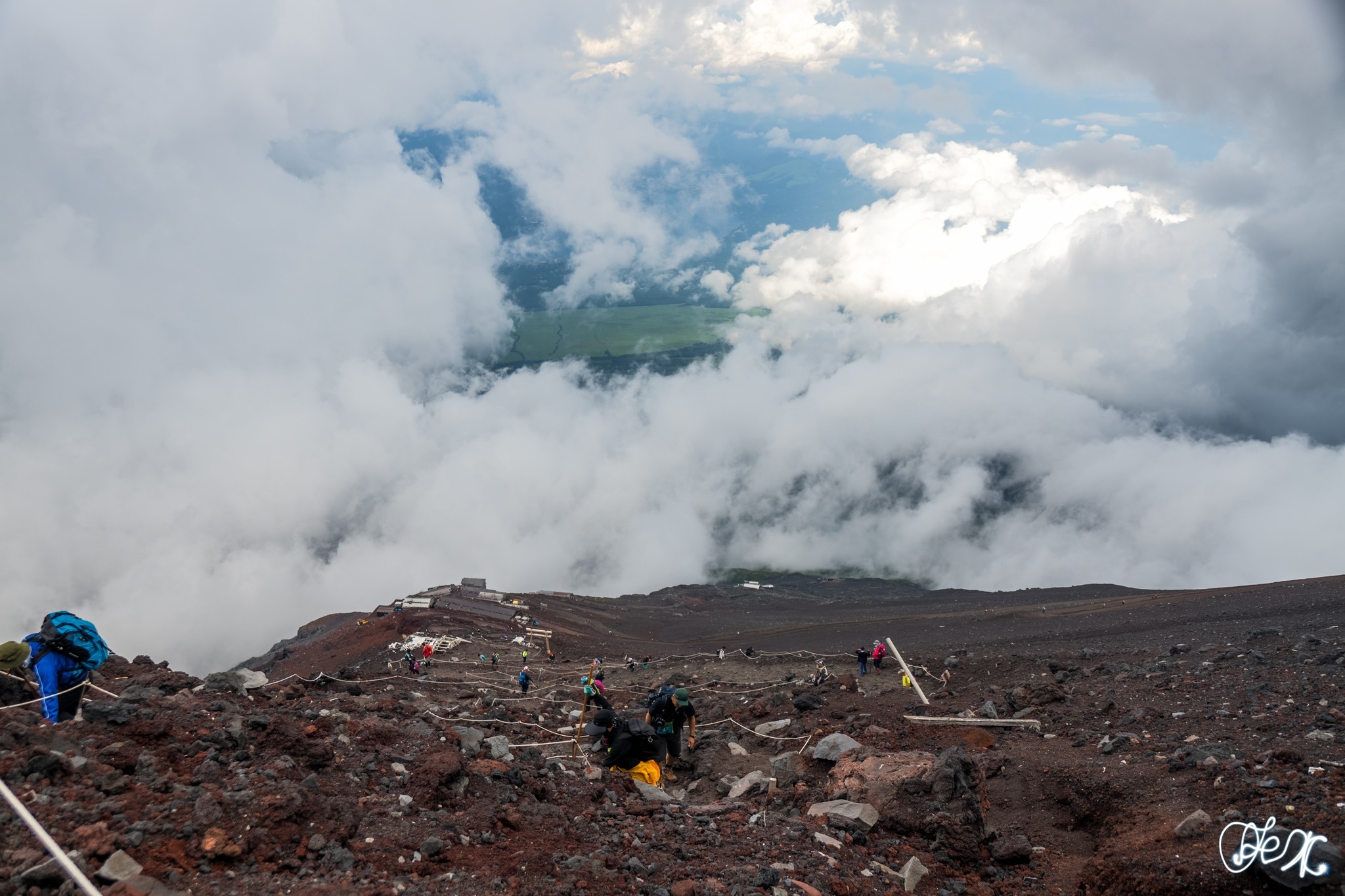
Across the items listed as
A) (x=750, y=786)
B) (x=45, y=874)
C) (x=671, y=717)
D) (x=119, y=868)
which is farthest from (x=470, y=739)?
(x=45, y=874)

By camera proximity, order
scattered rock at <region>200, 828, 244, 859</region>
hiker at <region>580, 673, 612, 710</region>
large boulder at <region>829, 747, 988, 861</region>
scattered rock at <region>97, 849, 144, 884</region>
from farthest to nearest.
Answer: hiker at <region>580, 673, 612, 710</region>
large boulder at <region>829, 747, 988, 861</region>
scattered rock at <region>200, 828, 244, 859</region>
scattered rock at <region>97, 849, 144, 884</region>

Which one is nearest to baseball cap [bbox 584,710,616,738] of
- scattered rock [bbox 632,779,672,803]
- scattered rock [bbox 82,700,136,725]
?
scattered rock [bbox 632,779,672,803]

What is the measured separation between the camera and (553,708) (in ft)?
61.0

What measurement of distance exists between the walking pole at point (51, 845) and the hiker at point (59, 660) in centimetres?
410

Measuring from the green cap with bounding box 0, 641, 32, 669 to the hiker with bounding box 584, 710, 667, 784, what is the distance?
7847 mm

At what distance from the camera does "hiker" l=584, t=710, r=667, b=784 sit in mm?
12500

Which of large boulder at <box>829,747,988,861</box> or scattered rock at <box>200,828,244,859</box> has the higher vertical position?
scattered rock at <box>200,828,244,859</box>

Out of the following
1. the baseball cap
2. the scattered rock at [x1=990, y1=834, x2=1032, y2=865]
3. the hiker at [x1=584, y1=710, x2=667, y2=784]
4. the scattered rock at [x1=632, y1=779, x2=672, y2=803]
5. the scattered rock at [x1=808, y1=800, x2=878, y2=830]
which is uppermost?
the baseball cap

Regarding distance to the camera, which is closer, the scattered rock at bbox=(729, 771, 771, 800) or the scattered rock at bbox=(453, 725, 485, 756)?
the scattered rock at bbox=(453, 725, 485, 756)

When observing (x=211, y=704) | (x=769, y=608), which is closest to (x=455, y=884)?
(x=211, y=704)

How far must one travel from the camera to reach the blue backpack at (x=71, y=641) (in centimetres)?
923

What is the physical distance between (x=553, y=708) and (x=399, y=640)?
2803 centimetres

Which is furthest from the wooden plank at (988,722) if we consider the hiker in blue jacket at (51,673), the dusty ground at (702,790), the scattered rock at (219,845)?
the hiker in blue jacket at (51,673)

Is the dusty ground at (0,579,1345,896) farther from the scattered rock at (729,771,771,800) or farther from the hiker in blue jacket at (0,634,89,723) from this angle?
the hiker in blue jacket at (0,634,89,723)
